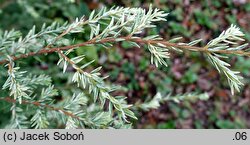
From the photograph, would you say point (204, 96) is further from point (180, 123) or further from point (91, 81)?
point (91, 81)

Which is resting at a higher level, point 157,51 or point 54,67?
point 157,51

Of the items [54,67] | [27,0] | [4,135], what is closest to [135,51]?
[54,67]

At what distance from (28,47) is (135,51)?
60.7 inches

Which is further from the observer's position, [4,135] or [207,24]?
[207,24]

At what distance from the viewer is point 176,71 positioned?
285 cm

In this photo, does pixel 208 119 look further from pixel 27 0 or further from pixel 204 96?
pixel 27 0

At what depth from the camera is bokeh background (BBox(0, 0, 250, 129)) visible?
2.74m

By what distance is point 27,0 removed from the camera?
2.20 meters

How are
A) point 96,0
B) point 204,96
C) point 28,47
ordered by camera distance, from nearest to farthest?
point 28,47 < point 204,96 < point 96,0

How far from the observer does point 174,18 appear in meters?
2.95

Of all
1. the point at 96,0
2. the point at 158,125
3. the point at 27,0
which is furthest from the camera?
the point at 96,0

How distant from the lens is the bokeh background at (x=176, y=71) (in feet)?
8.98

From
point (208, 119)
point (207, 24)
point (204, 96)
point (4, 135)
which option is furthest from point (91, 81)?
point (207, 24)

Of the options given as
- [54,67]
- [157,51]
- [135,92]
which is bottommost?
[135,92]
